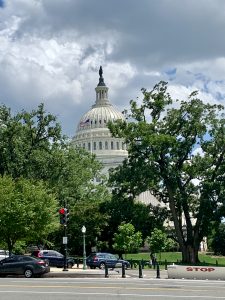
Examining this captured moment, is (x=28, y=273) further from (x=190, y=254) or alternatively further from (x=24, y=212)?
→ (x=190, y=254)

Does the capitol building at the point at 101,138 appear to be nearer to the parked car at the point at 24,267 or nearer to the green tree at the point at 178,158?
the green tree at the point at 178,158

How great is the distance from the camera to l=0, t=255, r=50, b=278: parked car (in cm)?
2691

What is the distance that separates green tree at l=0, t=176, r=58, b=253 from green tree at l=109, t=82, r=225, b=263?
11672 mm

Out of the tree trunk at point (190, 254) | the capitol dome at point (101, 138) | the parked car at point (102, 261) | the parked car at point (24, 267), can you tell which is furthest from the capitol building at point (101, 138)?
the parked car at point (24, 267)

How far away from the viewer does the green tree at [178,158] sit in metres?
50.2

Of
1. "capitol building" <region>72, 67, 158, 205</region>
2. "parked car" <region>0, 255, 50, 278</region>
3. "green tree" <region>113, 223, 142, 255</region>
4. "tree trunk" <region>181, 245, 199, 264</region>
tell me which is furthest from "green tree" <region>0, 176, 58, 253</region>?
"capitol building" <region>72, 67, 158, 205</region>

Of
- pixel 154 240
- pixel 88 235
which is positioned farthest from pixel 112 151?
pixel 154 240

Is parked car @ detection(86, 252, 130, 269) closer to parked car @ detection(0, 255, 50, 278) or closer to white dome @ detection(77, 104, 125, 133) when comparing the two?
parked car @ detection(0, 255, 50, 278)

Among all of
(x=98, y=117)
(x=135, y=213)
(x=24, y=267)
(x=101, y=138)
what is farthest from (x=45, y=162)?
(x=98, y=117)

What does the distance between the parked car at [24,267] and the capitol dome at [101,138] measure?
119552mm

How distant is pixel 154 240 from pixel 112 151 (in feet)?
353

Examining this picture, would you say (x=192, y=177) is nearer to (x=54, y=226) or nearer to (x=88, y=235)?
(x=88, y=235)

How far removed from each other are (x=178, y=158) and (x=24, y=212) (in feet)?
63.7

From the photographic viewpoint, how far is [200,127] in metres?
50.6
